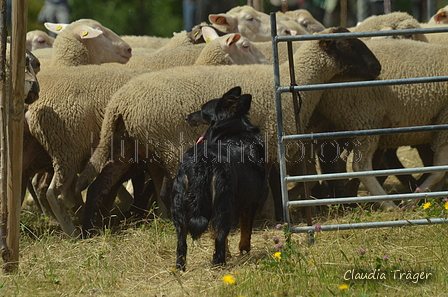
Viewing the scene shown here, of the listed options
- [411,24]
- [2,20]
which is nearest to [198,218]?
[2,20]

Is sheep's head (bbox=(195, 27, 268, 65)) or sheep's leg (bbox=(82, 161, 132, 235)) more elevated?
sheep's head (bbox=(195, 27, 268, 65))

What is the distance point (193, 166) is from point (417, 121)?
290 cm

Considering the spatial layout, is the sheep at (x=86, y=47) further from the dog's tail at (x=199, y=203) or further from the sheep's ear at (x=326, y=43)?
the dog's tail at (x=199, y=203)

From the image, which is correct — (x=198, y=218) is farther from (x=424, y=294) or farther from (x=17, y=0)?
(x=17, y=0)

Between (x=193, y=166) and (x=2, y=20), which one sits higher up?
(x=2, y=20)

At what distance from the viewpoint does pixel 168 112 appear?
4809 millimetres

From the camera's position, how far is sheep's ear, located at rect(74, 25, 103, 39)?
22.0ft

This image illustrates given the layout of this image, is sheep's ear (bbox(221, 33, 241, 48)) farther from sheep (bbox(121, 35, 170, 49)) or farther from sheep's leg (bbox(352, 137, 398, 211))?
sheep (bbox(121, 35, 170, 49))

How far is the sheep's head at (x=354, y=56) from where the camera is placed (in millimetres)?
5395

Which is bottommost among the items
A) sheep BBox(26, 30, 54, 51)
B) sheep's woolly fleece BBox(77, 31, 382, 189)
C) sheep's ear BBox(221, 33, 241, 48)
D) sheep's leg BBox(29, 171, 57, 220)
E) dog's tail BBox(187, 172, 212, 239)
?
sheep's leg BBox(29, 171, 57, 220)

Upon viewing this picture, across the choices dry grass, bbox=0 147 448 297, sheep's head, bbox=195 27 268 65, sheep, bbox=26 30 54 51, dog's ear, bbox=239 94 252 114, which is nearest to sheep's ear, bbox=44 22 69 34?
sheep, bbox=26 30 54 51

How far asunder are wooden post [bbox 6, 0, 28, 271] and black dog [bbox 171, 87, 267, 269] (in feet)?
2.79

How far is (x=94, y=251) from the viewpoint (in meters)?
3.99

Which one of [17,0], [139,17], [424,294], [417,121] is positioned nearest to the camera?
[424,294]
